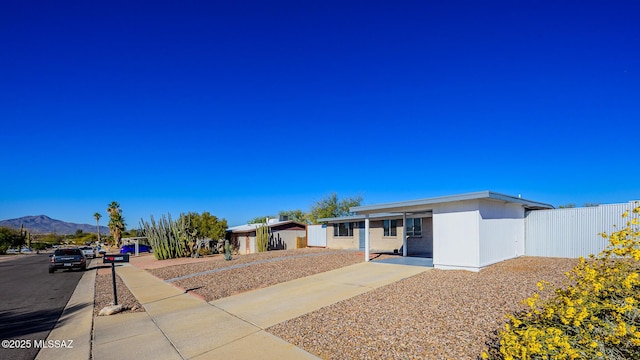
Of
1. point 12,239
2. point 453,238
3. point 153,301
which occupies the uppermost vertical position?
point 453,238

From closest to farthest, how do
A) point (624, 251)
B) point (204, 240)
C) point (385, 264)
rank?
point (624, 251)
point (385, 264)
point (204, 240)

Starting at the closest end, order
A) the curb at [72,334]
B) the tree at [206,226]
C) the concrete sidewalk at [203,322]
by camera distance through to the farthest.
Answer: the concrete sidewalk at [203,322]
the curb at [72,334]
the tree at [206,226]

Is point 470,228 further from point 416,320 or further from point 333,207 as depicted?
point 333,207

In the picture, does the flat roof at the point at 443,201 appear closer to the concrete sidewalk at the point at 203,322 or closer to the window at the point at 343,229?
the concrete sidewalk at the point at 203,322

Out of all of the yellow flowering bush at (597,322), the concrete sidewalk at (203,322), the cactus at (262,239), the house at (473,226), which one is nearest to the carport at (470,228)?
the house at (473,226)

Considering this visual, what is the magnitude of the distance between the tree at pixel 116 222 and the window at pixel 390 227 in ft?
155

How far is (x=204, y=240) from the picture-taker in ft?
91.4

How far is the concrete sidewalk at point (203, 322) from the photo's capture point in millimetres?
5488

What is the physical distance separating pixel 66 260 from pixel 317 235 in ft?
56.2

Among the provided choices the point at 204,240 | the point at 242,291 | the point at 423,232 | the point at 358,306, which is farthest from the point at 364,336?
the point at 204,240

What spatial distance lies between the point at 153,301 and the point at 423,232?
14.9 metres

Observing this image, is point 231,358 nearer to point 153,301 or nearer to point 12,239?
point 153,301

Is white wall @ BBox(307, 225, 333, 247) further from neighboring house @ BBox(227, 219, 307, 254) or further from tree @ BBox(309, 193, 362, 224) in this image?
tree @ BBox(309, 193, 362, 224)

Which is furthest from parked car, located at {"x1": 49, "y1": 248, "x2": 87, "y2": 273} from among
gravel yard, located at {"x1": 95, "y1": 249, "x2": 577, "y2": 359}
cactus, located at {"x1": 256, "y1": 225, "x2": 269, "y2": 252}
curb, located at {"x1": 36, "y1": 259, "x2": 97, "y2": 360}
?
cactus, located at {"x1": 256, "y1": 225, "x2": 269, "y2": 252}
